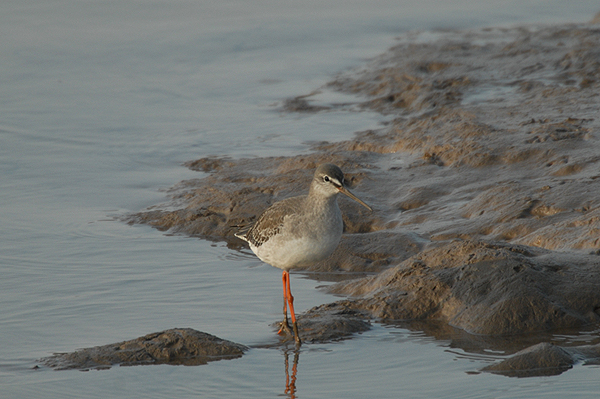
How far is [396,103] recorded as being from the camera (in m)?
13.6

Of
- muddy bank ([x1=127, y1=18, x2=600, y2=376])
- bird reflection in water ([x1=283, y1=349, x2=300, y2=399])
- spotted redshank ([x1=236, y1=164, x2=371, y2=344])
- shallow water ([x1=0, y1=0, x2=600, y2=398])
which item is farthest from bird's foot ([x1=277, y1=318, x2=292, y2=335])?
muddy bank ([x1=127, y1=18, x2=600, y2=376])

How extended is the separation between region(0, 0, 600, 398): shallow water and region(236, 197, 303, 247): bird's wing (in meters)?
0.72

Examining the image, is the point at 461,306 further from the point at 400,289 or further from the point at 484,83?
the point at 484,83

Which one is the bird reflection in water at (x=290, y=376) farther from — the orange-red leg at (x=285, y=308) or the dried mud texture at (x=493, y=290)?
the dried mud texture at (x=493, y=290)

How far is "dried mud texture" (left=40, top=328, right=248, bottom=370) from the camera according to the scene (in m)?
5.94

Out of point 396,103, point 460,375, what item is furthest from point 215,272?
point 396,103

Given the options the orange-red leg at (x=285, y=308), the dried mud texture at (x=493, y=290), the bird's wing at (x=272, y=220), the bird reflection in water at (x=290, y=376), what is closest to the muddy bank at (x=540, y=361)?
the dried mud texture at (x=493, y=290)

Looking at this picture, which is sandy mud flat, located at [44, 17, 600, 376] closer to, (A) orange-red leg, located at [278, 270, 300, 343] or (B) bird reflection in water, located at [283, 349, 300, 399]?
(A) orange-red leg, located at [278, 270, 300, 343]

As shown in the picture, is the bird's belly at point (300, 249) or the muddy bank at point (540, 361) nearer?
the muddy bank at point (540, 361)

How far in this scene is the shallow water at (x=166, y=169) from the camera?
19.0 ft

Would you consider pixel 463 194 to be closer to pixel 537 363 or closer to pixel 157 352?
pixel 537 363

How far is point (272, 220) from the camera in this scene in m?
6.93

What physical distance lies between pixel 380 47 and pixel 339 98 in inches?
124

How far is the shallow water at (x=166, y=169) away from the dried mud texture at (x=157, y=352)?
14 centimetres
